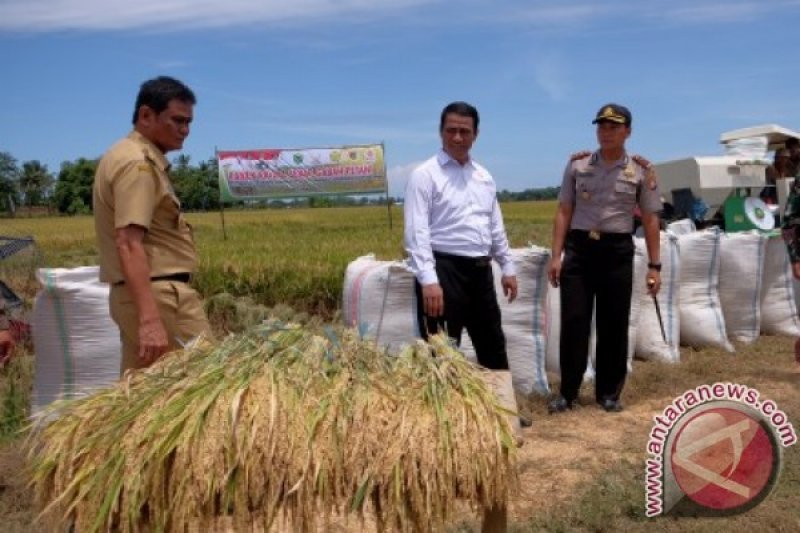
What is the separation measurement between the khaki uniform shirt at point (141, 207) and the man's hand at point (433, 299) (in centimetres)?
105

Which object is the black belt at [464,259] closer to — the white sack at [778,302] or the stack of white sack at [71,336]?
the stack of white sack at [71,336]

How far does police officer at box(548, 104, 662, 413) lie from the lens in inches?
173

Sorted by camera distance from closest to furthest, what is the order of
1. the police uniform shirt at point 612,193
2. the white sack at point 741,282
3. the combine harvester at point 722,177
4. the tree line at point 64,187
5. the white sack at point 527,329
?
1. the police uniform shirt at point 612,193
2. the white sack at point 527,329
3. the white sack at point 741,282
4. the combine harvester at point 722,177
5. the tree line at point 64,187

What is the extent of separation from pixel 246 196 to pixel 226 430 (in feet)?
51.0

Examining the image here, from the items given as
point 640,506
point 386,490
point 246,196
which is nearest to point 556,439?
point 640,506

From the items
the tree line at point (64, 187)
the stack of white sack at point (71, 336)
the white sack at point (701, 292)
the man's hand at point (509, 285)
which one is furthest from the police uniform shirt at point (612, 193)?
the tree line at point (64, 187)

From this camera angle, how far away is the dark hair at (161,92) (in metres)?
2.70

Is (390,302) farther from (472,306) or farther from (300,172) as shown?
(300,172)

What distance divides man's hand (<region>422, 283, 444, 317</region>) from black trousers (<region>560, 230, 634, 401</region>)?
1141 mm

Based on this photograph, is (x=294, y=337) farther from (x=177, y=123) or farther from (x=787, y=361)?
(x=787, y=361)

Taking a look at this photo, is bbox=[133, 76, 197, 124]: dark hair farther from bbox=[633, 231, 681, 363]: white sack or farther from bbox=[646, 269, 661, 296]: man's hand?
bbox=[633, 231, 681, 363]: white sack

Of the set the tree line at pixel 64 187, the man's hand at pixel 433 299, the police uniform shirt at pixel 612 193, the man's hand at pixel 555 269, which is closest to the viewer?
the man's hand at pixel 433 299

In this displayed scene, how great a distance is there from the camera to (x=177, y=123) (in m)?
2.75

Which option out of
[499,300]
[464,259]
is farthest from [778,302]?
[464,259]
